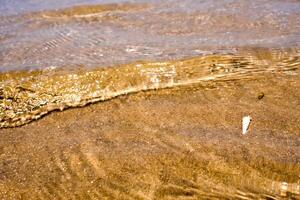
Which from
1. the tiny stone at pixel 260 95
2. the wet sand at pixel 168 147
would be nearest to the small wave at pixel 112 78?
the wet sand at pixel 168 147

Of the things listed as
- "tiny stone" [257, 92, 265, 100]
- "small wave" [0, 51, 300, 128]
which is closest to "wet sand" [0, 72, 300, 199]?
"tiny stone" [257, 92, 265, 100]

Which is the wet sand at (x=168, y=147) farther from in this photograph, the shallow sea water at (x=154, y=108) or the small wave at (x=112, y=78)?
the small wave at (x=112, y=78)

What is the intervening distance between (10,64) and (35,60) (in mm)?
242

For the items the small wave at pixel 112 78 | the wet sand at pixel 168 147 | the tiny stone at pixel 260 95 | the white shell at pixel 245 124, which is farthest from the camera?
the small wave at pixel 112 78

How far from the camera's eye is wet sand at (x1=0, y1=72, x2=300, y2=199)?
6.77ft

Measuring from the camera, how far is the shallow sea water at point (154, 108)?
2107mm

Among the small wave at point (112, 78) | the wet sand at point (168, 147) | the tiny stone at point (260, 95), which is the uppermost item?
the small wave at point (112, 78)

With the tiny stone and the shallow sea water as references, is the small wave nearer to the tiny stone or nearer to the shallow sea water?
the shallow sea water

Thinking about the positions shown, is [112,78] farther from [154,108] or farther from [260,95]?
[260,95]

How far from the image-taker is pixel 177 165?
2199 millimetres

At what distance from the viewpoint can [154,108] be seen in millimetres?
2854

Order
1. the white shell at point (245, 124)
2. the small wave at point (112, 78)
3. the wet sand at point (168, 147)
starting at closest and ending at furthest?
the wet sand at point (168, 147)
the white shell at point (245, 124)
the small wave at point (112, 78)

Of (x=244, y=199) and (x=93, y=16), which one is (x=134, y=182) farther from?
(x=93, y=16)

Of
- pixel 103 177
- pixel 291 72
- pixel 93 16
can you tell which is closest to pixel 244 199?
pixel 103 177
